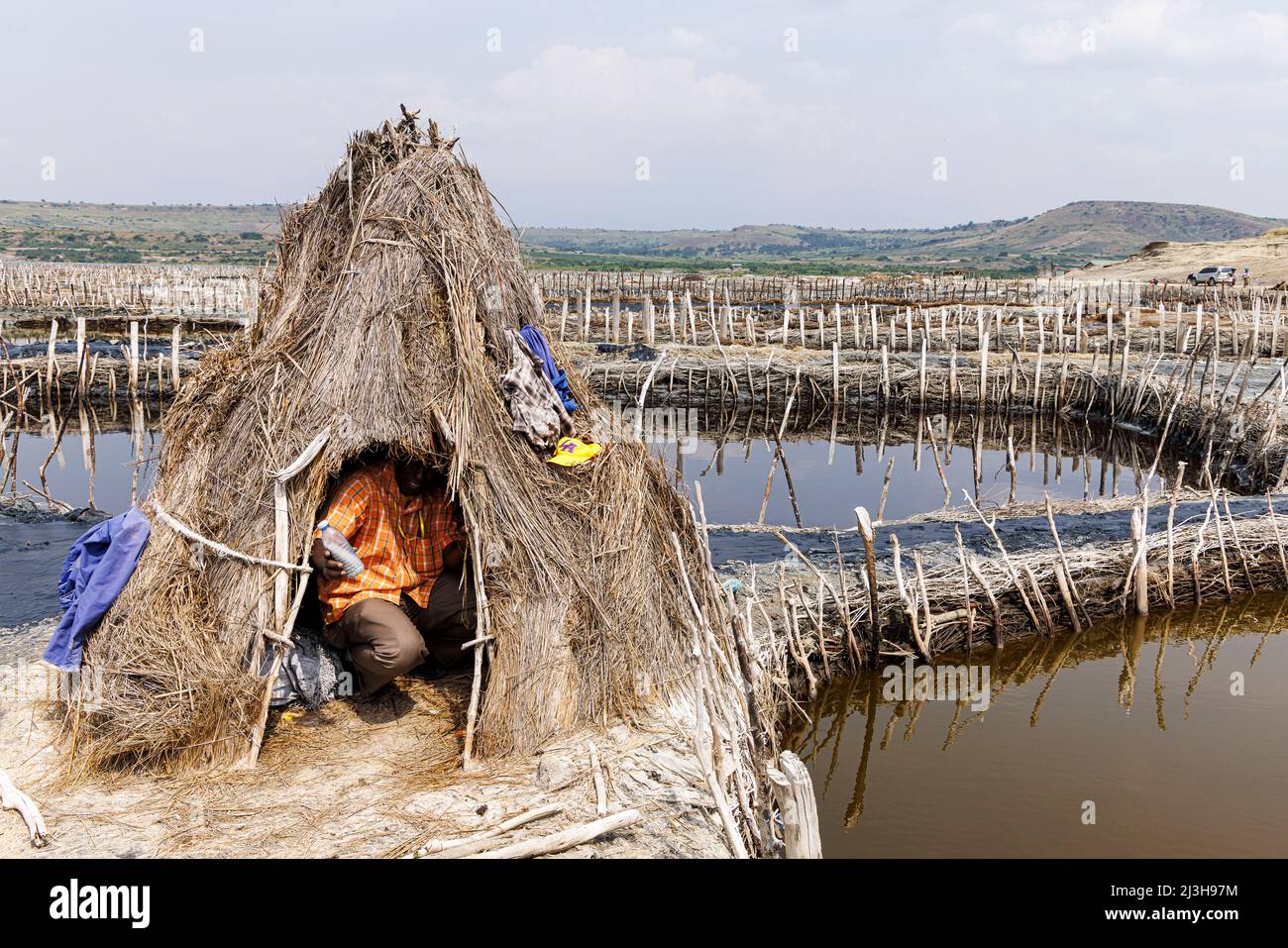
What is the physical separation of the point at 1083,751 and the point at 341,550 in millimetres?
5828

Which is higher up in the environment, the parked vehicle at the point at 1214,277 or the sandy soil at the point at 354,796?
the parked vehicle at the point at 1214,277

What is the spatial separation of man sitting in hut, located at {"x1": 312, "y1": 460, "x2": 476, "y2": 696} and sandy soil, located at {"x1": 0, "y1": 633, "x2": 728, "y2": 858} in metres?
0.54

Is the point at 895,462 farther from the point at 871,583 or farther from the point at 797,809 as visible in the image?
the point at 797,809

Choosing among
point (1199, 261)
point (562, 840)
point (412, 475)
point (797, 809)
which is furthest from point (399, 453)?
point (1199, 261)

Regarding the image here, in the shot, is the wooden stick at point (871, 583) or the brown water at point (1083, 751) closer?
the brown water at point (1083, 751)

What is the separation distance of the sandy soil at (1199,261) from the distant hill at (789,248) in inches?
1151

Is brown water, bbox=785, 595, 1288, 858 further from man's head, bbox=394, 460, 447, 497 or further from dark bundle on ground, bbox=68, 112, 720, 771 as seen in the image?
man's head, bbox=394, 460, 447, 497

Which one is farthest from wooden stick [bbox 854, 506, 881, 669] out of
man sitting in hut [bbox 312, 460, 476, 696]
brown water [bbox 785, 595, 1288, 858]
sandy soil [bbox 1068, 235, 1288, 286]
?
sandy soil [bbox 1068, 235, 1288, 286]

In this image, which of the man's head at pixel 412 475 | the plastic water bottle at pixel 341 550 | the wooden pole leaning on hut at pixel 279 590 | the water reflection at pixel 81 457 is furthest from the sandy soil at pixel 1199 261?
the wooden pole leaning on hut at pixel 279 590

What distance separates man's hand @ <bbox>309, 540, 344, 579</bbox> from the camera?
512 centimetres

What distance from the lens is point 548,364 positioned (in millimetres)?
5578

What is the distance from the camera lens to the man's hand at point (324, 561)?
5.12 metres

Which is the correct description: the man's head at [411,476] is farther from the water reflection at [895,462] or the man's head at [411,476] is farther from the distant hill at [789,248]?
the distant hill at [789,248]

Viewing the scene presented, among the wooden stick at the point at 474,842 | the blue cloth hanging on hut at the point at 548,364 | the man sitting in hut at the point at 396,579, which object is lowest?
the wooden stick at the point at 474,842
